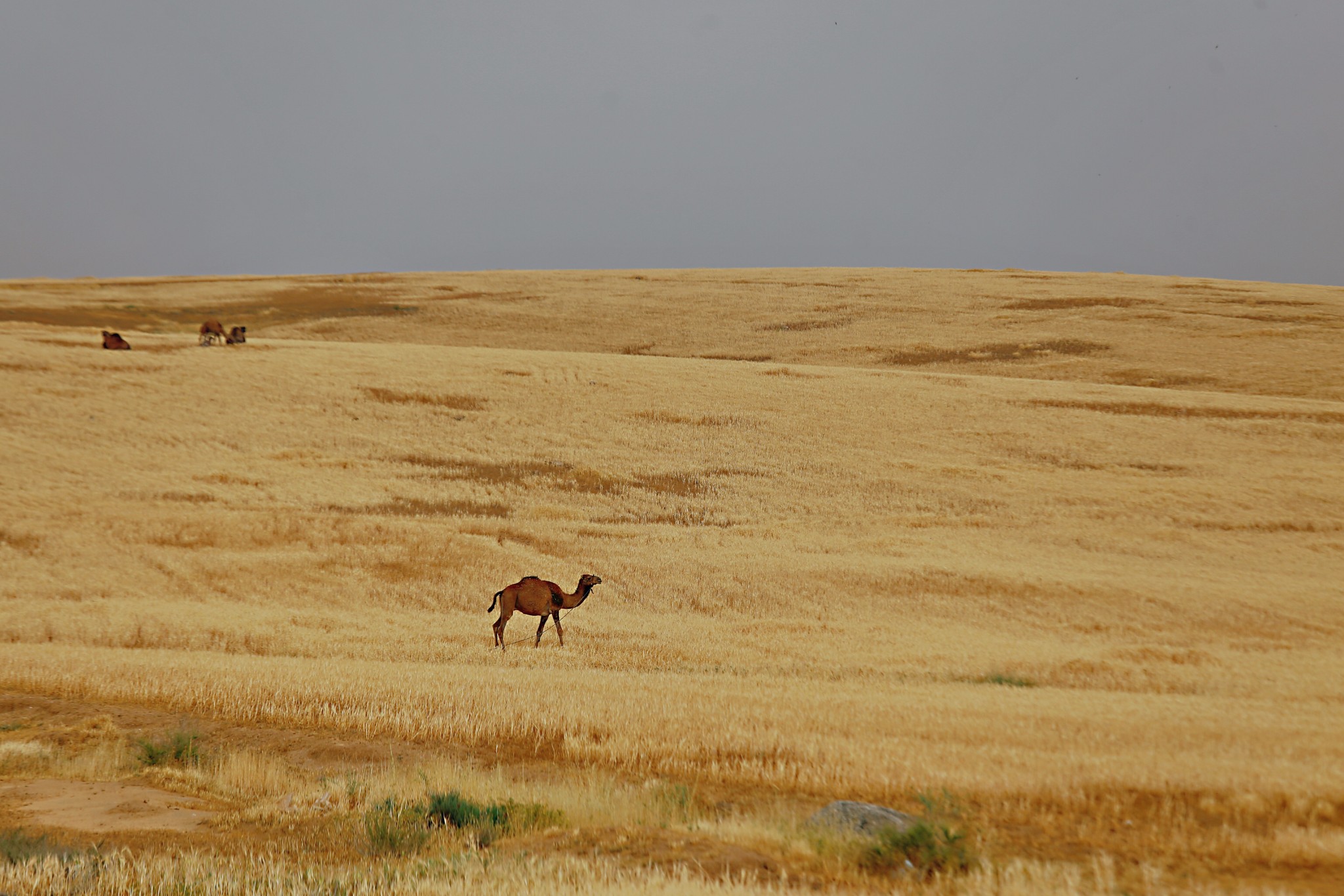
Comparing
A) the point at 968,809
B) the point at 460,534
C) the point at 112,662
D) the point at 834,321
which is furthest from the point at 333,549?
the point at 834,321

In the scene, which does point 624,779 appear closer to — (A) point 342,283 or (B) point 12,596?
(B) point 12,596

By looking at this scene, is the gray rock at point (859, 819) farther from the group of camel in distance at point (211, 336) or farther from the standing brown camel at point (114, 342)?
the group of camel in distance at point (211, 336)

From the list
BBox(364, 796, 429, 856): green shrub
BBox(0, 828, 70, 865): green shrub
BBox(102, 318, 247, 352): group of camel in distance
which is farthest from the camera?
BBox(102, 318, 247, 352): group of camel in distance

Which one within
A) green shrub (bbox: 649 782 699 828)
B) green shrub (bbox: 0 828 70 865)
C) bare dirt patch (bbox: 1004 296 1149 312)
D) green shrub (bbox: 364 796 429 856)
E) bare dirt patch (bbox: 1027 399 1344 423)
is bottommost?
green shrub (bbox: 649 782 699 828)

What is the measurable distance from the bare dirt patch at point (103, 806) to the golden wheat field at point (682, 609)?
0.19 m

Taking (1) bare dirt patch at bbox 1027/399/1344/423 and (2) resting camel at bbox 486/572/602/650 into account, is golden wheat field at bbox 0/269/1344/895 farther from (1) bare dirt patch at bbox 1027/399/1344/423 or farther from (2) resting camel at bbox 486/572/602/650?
(2) resting camel at bbox 486/572/602/650

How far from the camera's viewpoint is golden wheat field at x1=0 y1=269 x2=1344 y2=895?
695 cm

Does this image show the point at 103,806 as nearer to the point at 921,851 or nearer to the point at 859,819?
the point at 859,819

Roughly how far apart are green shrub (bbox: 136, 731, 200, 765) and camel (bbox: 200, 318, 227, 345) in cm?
4126

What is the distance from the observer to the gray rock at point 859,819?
21.8 ft

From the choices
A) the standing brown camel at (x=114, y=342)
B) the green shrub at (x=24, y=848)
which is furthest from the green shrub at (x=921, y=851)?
the standing brown camel at (x=114, y=342)

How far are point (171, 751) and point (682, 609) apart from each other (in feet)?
40.8

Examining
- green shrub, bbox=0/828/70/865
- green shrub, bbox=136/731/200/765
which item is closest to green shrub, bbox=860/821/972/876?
green shrub, bbox=0/828/70/865

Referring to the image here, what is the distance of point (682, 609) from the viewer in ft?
67.8
